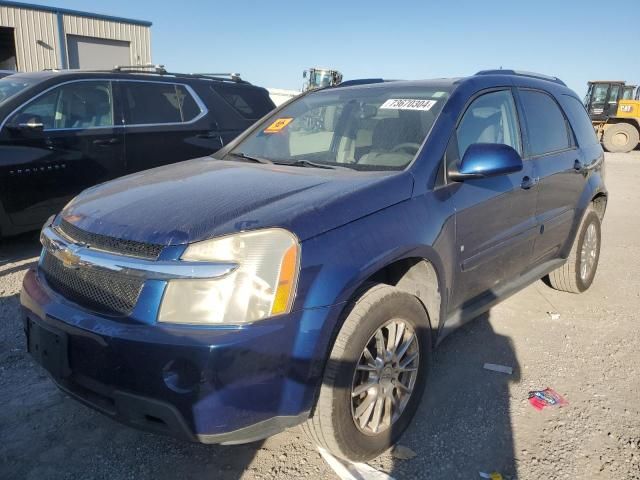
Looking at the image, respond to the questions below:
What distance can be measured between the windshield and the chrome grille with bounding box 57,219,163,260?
361 centimetres

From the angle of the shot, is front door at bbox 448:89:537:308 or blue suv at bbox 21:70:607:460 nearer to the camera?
blue suv at bbox 21:70:607:460

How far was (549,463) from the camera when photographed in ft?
8.14

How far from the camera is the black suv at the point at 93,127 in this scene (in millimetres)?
4961

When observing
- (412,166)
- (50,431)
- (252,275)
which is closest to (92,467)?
(50,431)

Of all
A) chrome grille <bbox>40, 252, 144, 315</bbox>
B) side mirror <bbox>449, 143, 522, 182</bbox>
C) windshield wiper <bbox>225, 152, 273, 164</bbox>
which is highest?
side mirror <bbox>449, 143, 522, 182</bbox>

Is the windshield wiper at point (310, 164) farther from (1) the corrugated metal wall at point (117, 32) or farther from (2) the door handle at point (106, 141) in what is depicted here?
(1) the corrugated metal wall at point (117, 32)

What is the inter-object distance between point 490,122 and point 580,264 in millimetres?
1922

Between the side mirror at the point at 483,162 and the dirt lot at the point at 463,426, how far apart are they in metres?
1.26

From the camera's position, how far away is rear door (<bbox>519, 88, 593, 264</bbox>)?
12.0 ft

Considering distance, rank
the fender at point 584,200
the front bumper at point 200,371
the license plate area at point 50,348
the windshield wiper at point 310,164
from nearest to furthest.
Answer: the front bumper at point 200,371, the license plate area at point 50,348, the windshield wiper at point 310,164, the fender at point 584,200

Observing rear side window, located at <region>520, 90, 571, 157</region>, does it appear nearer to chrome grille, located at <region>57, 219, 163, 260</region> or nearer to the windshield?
chrome grille, located at <region>57, 219, 163, 260</region>

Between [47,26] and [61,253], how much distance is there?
21837 millimetres

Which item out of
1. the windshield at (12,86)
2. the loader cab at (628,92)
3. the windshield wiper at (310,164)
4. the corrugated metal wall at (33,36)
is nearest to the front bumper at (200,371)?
the windshield wiper at (310,164)

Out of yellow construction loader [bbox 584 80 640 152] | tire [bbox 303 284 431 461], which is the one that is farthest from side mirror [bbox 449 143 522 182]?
yellow construction loader [bbox 584 80 640 152]
